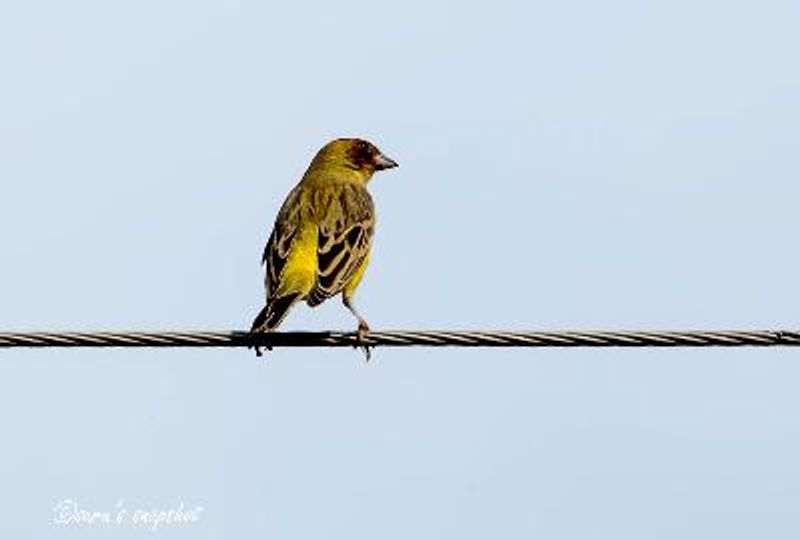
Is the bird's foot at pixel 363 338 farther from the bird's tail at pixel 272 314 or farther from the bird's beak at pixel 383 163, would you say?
the bird's beak at pixel 383 163

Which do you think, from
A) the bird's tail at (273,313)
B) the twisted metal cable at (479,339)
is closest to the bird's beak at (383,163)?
the bird's tail at (273,313)

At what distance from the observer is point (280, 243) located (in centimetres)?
1166

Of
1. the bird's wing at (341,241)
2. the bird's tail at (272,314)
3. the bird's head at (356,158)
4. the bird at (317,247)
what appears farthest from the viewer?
the bird's head at (356,158)

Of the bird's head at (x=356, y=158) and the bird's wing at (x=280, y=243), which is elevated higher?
the bird's head at (x=356, y=158)

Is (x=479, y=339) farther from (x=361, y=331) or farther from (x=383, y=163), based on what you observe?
(x=383, y=163)

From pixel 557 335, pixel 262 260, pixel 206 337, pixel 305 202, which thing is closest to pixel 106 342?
pixel 206 337

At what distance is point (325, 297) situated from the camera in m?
11.1

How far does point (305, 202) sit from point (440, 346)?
4.42 metres

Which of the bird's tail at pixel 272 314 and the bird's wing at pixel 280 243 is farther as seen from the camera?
the bird's wing at pixel 280 243

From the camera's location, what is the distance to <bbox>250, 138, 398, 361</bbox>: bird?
10906mm

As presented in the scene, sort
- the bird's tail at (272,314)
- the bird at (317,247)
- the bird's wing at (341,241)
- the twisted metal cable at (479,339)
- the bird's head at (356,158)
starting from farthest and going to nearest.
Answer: the bird's head at (356,158)
the bird's wing at (341,241)
the bird at (317,247)
the bird's tail at (272,314)
the twisted metal cable at (479,339)

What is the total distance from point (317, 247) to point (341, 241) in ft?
0.82

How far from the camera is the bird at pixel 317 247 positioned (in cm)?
1091

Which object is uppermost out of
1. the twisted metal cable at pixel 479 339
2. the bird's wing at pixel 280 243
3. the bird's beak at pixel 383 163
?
the bird's beak at pixel 383 163
